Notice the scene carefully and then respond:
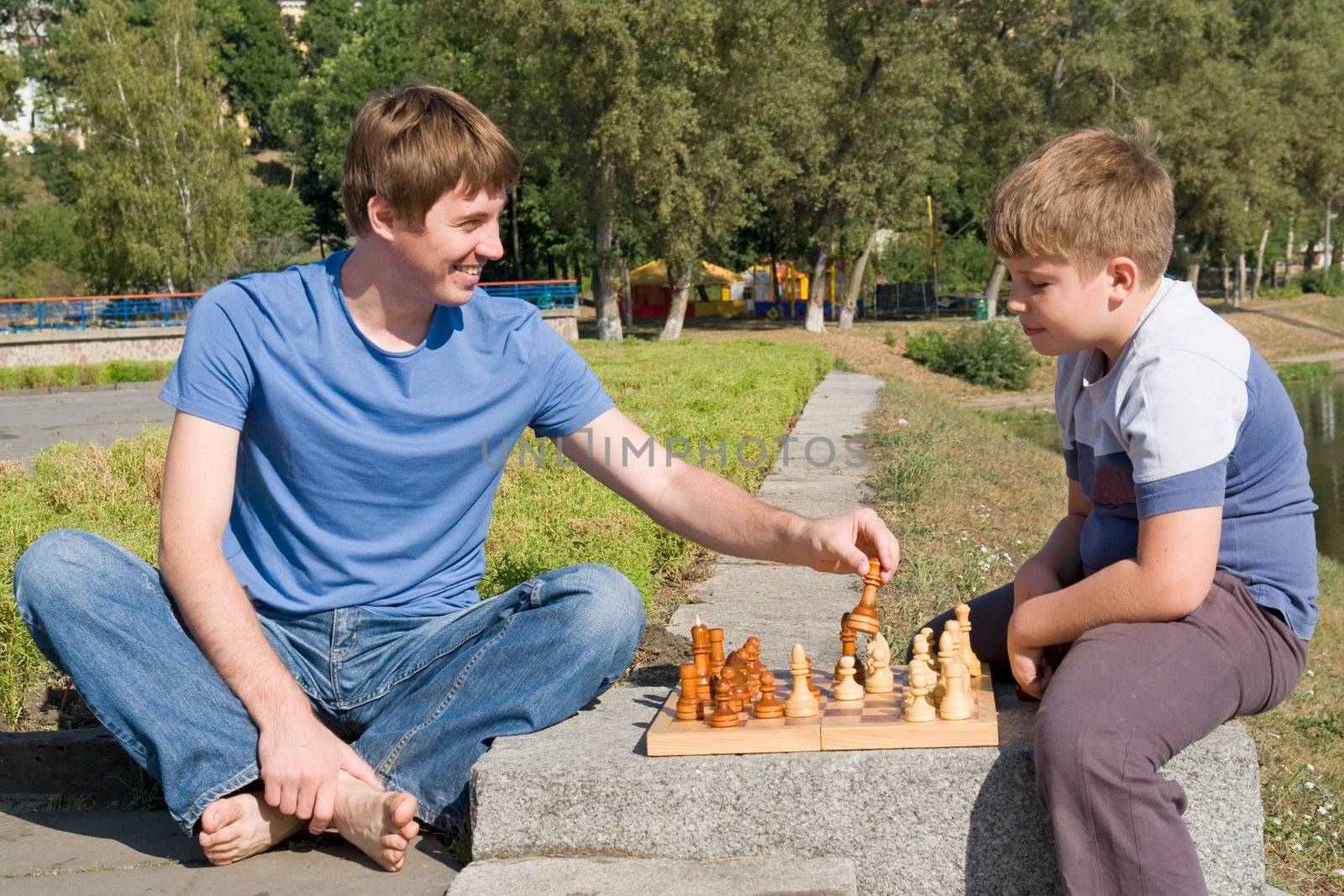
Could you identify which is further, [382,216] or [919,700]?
[382,216]

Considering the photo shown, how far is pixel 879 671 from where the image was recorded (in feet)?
9.61

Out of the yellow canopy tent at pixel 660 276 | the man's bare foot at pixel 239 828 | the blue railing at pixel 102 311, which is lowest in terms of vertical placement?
the yellow canopy tent at pixel 660 276

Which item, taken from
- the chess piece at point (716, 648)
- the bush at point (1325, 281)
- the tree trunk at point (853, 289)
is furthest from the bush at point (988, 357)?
the bush at point (1325, 281)

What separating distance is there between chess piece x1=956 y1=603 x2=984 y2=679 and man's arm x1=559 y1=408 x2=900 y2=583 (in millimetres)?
177

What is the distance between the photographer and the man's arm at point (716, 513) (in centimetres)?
302

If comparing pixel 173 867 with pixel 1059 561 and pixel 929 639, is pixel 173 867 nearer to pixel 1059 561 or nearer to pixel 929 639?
pixel 929 639

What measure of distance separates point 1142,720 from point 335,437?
1797 millimetres

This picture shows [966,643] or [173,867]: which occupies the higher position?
[966,643]

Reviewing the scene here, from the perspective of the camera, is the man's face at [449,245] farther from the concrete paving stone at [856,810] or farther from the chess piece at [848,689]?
the chess piece at [848,689]

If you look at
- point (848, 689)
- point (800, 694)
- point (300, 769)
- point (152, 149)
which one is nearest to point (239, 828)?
point (300, 769)

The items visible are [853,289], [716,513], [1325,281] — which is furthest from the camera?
[1325,281]

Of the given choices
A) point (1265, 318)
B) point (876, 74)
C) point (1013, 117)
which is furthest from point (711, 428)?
point (1265, 318)

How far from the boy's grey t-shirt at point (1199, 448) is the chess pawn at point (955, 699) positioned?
463 millimetres

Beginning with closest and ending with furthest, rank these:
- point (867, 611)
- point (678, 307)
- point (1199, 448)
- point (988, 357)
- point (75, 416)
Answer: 1. point (1199, 448)
2. point (867, 611)
3. point (75, 416)
4. point (988, 357)
5. point (678, 307)
